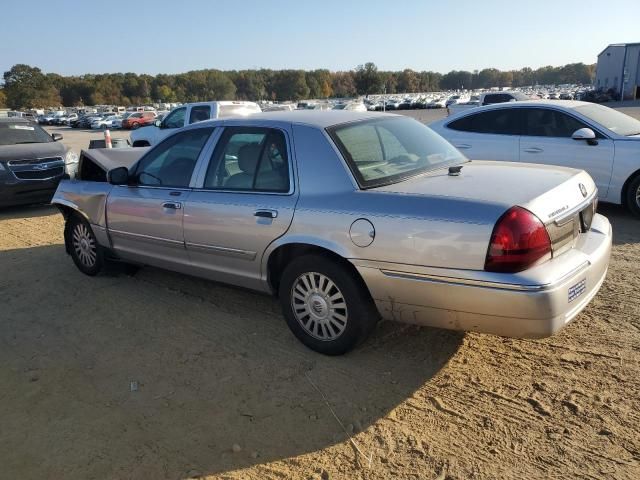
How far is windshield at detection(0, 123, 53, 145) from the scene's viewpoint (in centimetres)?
1040

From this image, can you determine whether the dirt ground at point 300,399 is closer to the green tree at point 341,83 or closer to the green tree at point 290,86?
the green tree at point 290,86

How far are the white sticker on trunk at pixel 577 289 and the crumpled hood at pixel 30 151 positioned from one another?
9.42m

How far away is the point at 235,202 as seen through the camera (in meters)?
4.05

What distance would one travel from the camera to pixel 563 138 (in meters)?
7.27

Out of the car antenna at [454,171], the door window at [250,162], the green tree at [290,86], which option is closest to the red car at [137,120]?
the door window at [250,162]

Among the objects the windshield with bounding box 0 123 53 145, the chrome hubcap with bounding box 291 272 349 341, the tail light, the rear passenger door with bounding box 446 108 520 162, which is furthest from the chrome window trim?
the windshield with bounding box 0 123 53 145

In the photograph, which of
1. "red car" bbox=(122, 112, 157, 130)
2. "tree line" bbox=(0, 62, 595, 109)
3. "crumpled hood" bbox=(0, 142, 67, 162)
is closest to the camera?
"crumpled hood" bbox=(0, 142, 67, 162)

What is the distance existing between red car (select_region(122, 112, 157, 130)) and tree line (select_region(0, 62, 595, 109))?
78.2 metres

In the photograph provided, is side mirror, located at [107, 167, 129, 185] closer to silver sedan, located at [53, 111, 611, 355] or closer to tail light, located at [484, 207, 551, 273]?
silver sedan, located at [53, 111, 611, 355]

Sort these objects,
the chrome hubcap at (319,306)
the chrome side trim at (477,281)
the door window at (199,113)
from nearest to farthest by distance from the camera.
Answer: the chrome side trim at (477,281), the chrome hubcap at (319,306), the door window at (199,113)

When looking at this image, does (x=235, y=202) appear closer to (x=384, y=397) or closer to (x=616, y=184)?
(x=384, y=397)

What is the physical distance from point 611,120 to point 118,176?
635 cm

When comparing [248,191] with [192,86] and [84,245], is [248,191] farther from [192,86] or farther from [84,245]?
[192,86]

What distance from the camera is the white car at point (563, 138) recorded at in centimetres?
684
